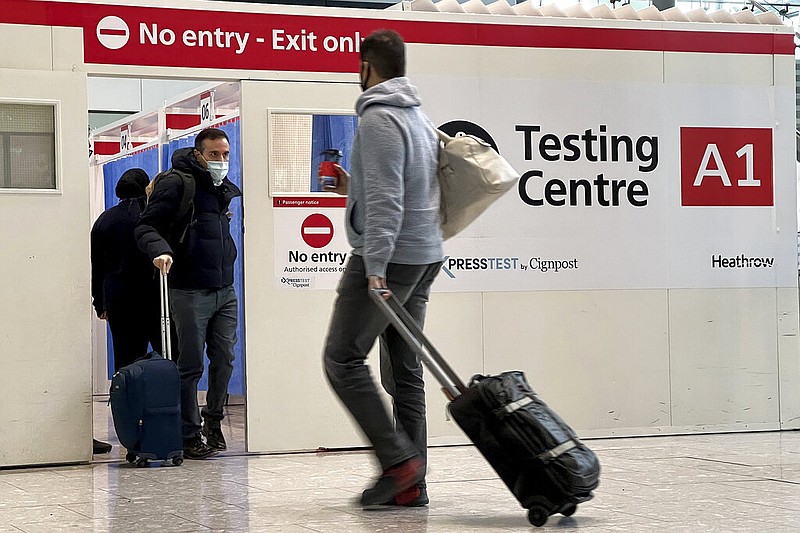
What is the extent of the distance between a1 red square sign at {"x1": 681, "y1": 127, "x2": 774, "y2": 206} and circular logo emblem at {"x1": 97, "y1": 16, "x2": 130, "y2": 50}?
331 centimetres

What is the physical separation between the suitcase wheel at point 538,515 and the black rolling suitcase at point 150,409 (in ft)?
8.44

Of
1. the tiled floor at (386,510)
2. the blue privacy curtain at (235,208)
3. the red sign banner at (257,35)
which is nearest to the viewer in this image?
the tiled floor at (386,510)

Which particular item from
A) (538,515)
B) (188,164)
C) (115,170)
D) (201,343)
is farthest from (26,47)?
(115,170)

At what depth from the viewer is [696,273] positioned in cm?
761

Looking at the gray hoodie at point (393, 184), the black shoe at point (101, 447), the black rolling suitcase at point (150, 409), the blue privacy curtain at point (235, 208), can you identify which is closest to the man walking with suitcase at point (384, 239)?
the gray hoodie at point (393, 184)

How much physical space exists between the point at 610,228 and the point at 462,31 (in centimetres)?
144

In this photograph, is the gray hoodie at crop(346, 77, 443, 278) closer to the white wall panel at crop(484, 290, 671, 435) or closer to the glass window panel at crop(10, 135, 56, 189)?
the glass window panel at crop(10, 135, 56, 189)

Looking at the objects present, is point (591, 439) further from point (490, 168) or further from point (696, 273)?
point (490, 168)

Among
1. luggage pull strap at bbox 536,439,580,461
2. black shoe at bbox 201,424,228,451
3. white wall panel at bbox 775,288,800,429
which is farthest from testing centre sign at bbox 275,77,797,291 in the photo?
luggage pull strap at bbox 536,439,580,461

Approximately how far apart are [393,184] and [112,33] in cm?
274

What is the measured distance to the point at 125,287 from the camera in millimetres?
7480

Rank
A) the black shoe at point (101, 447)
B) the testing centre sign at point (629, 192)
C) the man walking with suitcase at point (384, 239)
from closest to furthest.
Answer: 1. the man walking with suitcase at point (384, 239)
2. the black shoe at point (101, 447)
3. the testing centre sign at point (629, 192)

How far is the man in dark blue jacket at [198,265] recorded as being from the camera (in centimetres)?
668

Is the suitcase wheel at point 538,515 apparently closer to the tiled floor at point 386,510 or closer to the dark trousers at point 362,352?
the tiled floor at point 386,510
